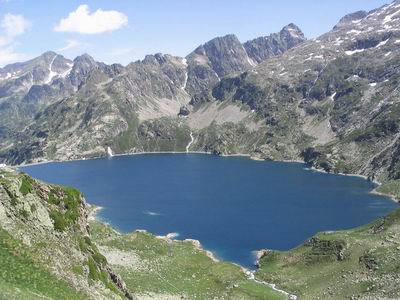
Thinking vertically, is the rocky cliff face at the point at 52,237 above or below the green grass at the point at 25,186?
below

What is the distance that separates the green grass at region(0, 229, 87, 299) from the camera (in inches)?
2040

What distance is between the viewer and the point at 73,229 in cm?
7919

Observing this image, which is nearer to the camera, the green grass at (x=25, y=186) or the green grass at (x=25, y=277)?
the green grass at (x=25, y=277)

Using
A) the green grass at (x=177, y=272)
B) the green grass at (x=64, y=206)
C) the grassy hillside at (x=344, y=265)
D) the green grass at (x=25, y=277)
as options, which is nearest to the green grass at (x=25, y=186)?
the green grass at (x=64, y=206)

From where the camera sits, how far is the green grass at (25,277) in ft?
170

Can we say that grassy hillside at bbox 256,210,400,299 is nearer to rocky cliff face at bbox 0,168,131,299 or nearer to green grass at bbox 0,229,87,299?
rocky cliff face at bbox 0,168,131,299

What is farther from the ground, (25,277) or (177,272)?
(25,277)

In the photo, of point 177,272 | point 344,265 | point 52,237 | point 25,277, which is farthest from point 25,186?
point 344,265

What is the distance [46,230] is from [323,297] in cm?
6546

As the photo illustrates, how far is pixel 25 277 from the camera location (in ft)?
179

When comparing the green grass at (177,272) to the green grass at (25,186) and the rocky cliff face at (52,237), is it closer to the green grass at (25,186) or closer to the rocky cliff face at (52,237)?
the rocky cliff face at (52,237)

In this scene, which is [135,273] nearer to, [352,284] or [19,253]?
[352,284]

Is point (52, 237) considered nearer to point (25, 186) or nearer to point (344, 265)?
point (25, 186)

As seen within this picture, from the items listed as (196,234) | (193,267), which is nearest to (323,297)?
(193,267)
